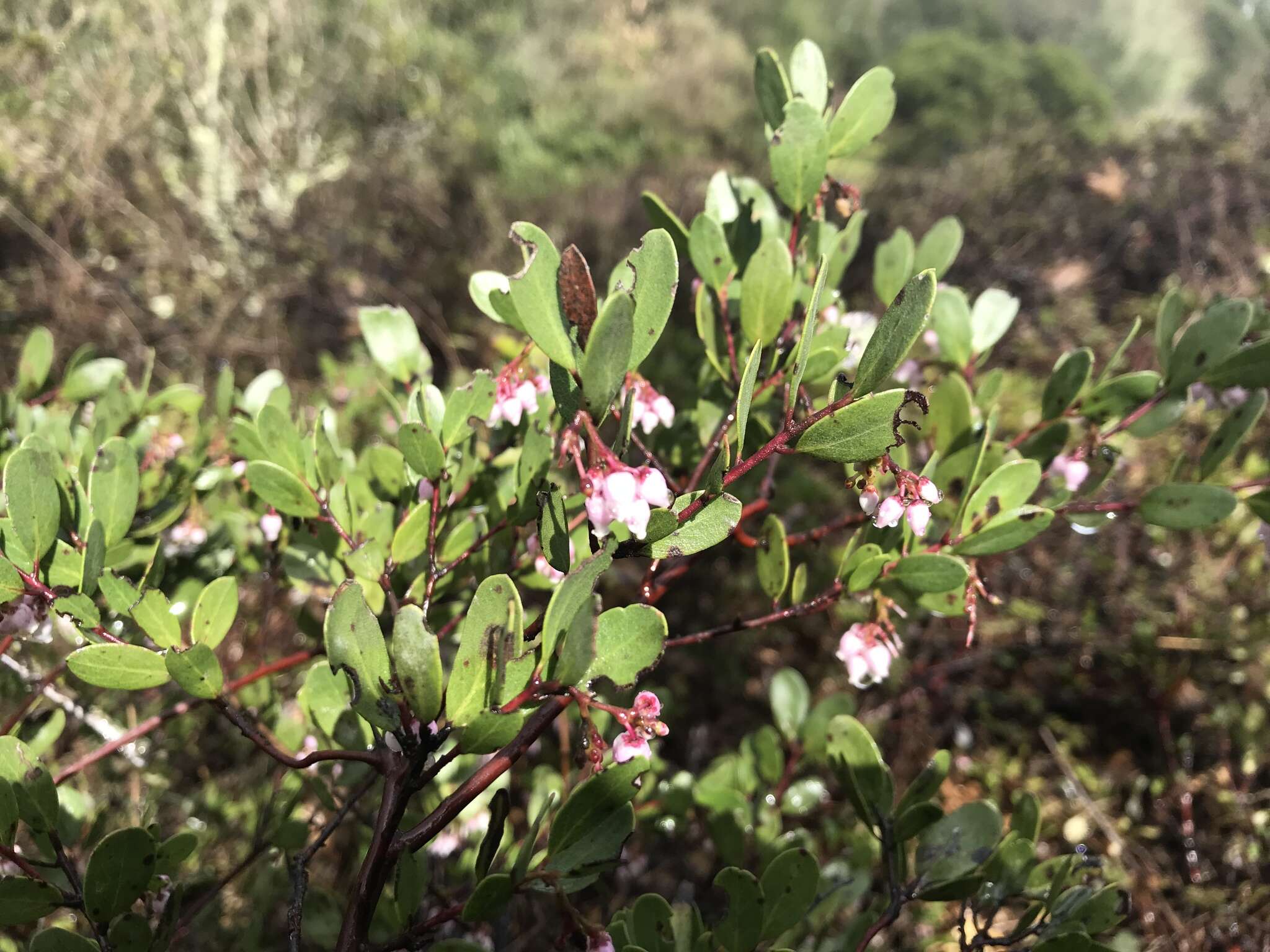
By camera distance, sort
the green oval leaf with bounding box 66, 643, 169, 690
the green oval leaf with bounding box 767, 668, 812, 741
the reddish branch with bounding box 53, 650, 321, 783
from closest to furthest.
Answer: the green oval leaf with bounding box 66, 643, 169, 690
the reddish branch with bounding box 53, 650, 321, 783
the green oval leaf with bounding box 767, 668, 812, 741

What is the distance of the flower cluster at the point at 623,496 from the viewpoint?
45 centimetres

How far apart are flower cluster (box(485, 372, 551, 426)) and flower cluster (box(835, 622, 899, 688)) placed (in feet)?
1.19

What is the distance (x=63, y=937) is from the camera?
0.46 metres

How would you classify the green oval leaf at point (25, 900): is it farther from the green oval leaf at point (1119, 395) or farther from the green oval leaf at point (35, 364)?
the green oval leaf at point (1119, 395)

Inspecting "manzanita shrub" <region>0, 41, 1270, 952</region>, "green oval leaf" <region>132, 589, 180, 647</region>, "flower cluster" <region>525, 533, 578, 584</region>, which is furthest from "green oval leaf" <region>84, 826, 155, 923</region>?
"flower cluster" <region>525, 533, 578, 584</region>

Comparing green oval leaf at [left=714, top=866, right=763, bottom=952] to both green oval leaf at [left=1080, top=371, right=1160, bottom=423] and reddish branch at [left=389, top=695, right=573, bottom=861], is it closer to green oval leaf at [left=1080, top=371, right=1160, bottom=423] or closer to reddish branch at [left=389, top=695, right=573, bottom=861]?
reddish branch at [left=389, top=695, right=573, bottom=861]

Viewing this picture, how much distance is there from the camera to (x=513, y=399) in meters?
0.65

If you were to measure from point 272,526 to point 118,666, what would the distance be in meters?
0.33

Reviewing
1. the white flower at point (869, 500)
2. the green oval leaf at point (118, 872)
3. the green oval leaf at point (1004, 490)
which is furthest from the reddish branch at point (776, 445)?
the green oval leaf at point (118, 872)

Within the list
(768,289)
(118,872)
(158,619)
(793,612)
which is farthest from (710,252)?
(118,872)

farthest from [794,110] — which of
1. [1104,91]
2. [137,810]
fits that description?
[1104,91]

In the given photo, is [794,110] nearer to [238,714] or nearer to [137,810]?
[238,714]

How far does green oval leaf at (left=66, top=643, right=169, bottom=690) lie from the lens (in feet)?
1.57

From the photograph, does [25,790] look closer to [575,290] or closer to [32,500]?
[32,500]
